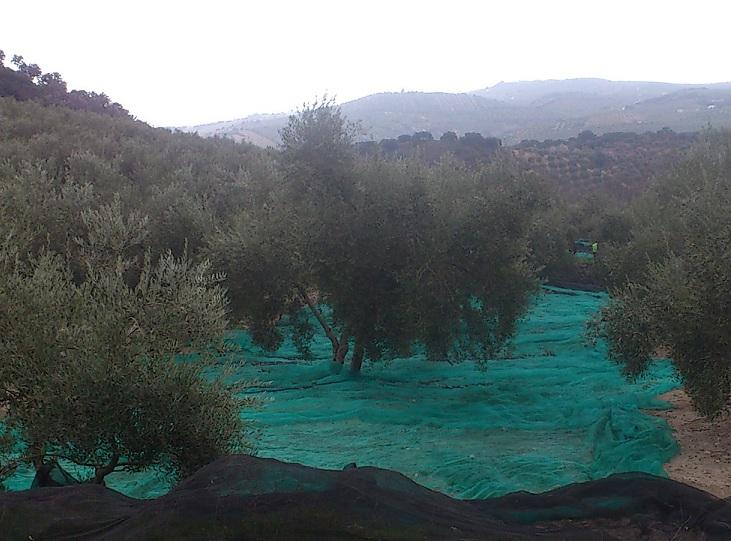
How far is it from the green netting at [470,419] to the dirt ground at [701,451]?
24 cm

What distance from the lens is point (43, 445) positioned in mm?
5465

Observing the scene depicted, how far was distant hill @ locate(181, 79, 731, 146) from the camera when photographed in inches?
2749

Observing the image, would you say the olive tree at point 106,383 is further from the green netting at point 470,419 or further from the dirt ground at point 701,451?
the dirt ground at point 701,451

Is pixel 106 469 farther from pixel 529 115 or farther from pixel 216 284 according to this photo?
pixel 529 115

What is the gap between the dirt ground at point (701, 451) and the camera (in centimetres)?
773

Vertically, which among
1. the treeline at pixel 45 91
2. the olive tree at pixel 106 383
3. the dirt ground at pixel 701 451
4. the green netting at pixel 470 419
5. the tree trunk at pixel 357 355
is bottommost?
the dirt ground at pixel 701 451

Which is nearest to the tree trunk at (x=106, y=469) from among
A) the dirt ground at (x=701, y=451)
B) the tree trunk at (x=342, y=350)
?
the dirt ground at (x=701, y=451)

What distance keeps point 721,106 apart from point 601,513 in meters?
85.0

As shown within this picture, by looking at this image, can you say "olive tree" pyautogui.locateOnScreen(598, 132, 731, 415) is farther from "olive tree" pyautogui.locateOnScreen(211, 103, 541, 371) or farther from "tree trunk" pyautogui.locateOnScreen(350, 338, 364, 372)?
"tree trunk" pyautogui.locateOnScreen(350, 338, 364, 372)

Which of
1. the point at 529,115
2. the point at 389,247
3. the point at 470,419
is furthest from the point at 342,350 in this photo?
the point at 529,115

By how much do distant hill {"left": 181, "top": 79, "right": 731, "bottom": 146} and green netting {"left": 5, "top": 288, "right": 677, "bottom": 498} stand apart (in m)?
42.8

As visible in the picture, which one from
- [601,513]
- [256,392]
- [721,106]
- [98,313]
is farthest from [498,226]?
[721,106]

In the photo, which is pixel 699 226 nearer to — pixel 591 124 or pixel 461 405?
pixel 461 405

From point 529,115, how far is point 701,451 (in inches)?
3740
